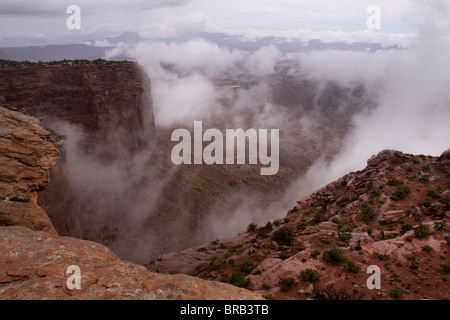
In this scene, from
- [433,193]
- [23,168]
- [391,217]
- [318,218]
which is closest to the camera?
[23,168]

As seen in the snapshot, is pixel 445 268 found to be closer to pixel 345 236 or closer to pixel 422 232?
pixel 422 232

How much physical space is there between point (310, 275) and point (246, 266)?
5.80 metres

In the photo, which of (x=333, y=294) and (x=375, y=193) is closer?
(x=333, y=294)

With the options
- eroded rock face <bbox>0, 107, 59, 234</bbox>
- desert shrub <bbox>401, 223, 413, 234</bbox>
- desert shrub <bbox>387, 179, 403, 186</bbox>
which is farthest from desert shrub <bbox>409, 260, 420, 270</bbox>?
eroded rock face <bbox>0, 107, 59, 234</bbox>

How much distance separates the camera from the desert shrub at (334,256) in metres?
15.5

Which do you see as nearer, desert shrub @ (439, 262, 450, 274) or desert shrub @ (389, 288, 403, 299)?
desert shrub @ (389, 288, 403, 299)

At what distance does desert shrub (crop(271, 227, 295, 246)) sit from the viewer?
20225 mm

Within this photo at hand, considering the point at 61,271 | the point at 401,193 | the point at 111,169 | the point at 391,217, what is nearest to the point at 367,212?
the point at 391,217

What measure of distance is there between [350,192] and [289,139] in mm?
117972

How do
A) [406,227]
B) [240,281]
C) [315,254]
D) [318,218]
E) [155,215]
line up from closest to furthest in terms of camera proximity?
1. [240,281]
2. [315,254]
3. [406,227]
4. [318,218]
5. [155,215]

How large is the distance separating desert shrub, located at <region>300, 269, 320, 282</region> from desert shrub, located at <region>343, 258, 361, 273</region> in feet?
6.47

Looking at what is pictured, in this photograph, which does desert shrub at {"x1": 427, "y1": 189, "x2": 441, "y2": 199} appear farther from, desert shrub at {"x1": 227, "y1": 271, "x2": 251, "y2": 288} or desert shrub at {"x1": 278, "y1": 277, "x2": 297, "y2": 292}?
desert shrub at {"x1": 227, "y1": 271, "x2": 251, "y2": 288}

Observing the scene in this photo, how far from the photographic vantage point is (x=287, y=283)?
13.9m
